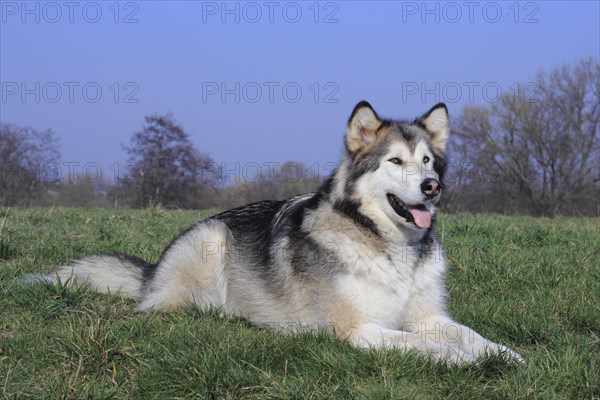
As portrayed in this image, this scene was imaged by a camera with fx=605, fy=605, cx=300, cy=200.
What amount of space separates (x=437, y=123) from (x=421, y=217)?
1.01 metres

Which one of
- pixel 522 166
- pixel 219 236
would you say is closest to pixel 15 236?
pixel 219 236

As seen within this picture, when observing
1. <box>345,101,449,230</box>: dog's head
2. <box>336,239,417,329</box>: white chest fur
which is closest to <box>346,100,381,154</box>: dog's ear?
<box>345,101,449,230</box>: dog's head

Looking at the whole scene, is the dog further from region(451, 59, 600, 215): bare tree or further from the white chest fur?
region(451, 59, 600, 215): bare tree

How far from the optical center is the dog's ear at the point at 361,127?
505cm

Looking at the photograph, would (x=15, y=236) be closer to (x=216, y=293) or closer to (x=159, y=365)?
(x=216, y=293)

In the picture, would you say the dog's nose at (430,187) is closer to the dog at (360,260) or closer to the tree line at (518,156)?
the dog at (360,260)

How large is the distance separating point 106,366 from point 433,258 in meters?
2.80

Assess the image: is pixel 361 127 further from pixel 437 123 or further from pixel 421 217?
pixel 421 217

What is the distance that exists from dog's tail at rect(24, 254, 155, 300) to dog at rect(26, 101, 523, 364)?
0.19 feet

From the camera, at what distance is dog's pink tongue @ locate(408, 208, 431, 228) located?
15.9 feet

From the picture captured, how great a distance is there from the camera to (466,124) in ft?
158

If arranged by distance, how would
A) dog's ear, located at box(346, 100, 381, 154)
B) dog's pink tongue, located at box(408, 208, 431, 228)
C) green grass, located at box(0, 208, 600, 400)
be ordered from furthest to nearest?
dog's ear, located at box(346, 100, 381, 154) → dog's pink tongue, located at box(408, 208, 431, 228) → green grass, located at box(0, 208, 600, 400)

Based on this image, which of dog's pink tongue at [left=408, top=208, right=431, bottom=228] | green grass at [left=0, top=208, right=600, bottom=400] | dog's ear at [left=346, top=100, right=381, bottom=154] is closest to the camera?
green grass at [left=0, top=208, right=600, bottom=400]

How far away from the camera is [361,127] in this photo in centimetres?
513
